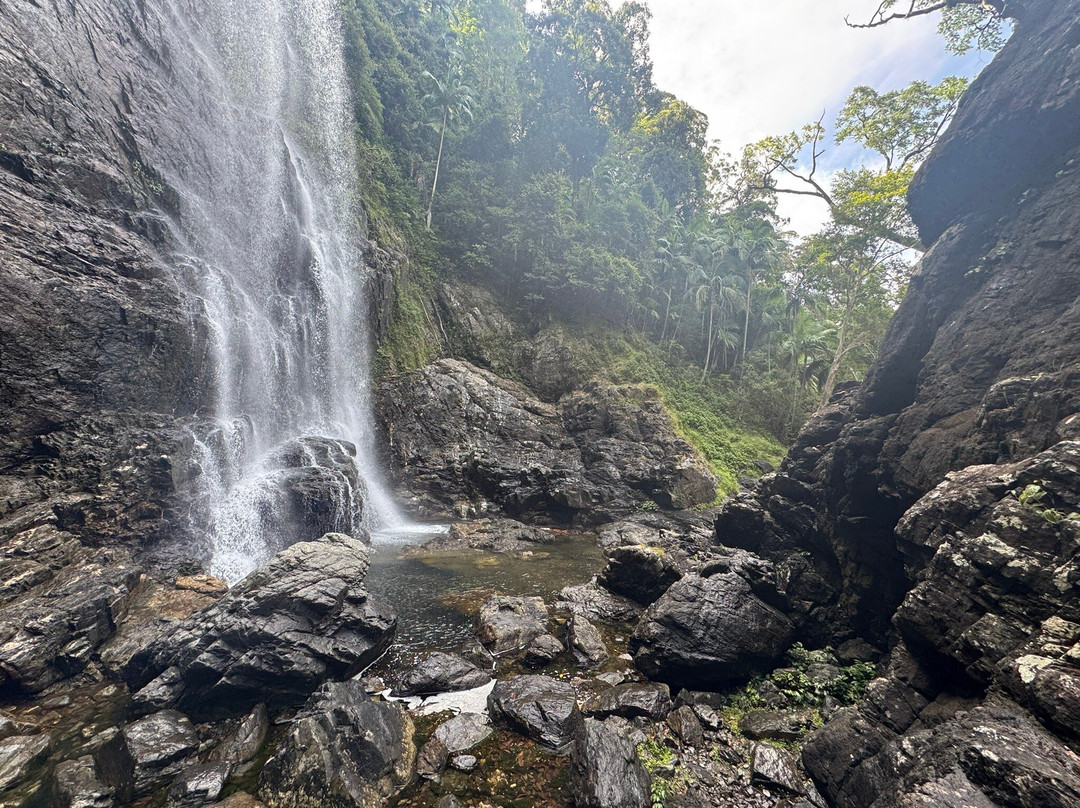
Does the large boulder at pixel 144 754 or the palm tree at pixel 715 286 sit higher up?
the palm tree at pixel 715 286

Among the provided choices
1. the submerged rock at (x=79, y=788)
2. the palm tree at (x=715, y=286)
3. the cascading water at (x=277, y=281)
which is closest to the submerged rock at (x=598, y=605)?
the submerged rock at (x=79, y=788)

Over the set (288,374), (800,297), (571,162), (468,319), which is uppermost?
(571,162)

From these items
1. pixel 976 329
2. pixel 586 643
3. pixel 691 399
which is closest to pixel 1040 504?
pixel 976 329

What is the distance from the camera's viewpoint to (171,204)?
17719mm

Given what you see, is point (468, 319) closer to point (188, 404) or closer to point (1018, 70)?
point (188, 404)

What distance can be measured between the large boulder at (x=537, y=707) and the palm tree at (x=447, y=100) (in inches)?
1321

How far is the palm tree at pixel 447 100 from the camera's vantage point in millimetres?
34688

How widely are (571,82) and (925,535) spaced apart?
4518 centimetres

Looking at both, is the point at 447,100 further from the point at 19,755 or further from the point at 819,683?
the point at 819,683

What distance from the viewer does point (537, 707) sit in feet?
23.3

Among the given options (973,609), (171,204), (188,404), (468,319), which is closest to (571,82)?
(468,319)

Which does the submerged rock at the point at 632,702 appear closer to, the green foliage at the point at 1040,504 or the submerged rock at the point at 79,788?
the green foliage at the point at 1040,504

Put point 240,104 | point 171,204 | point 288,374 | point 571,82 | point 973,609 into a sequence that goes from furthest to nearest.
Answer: point 571,82 < point 240,104 < point 288,374 < point 171,204 < point 973,609

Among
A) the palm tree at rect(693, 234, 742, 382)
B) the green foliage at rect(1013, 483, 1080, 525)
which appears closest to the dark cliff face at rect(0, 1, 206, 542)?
the green foliage at rect(1013, 483, 1080, 525)
